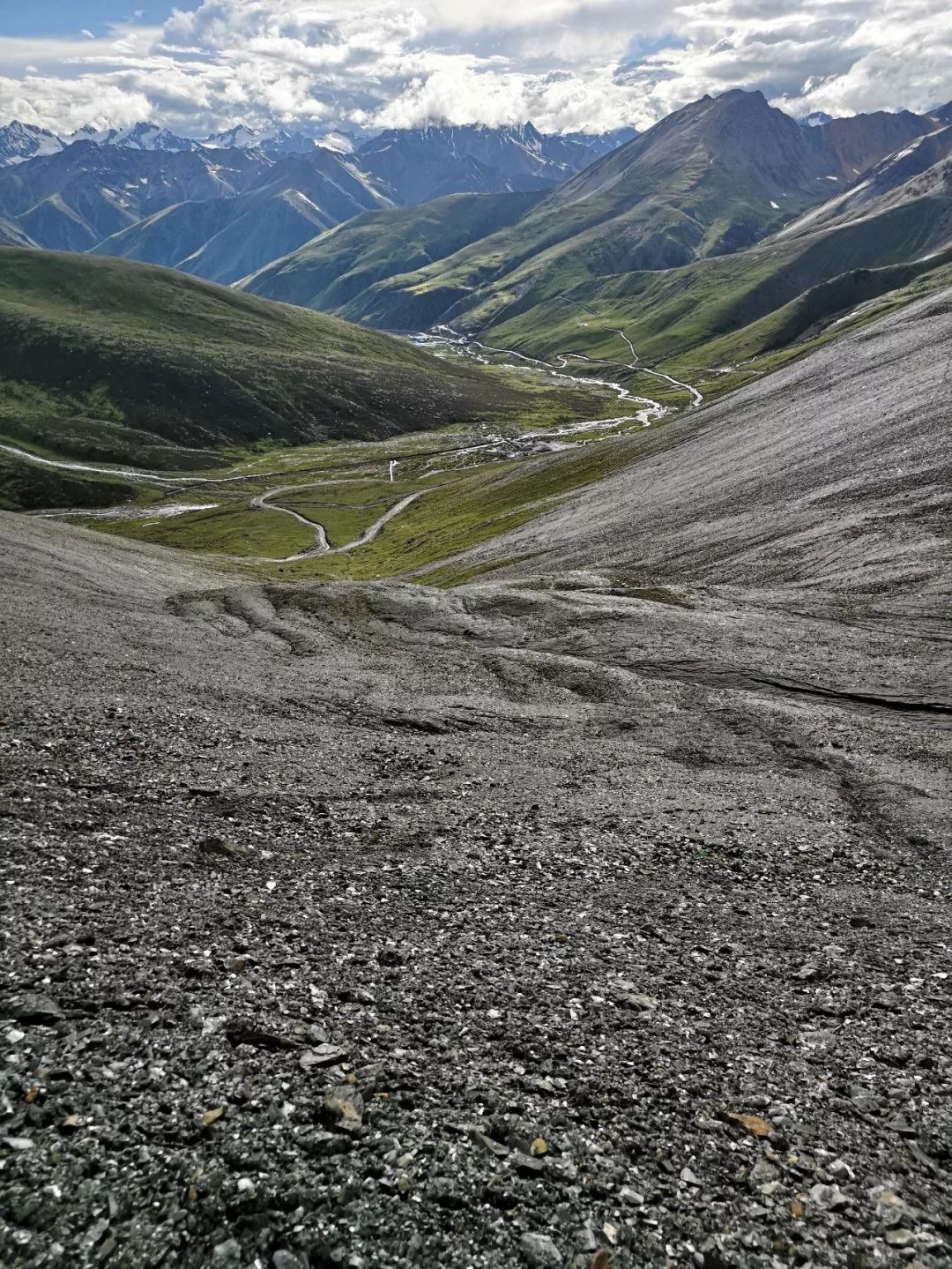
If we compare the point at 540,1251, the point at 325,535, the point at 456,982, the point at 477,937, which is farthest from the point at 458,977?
the point at 325,535

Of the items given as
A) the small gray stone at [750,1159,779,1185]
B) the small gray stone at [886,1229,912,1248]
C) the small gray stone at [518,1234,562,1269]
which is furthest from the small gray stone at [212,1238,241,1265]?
the small gray stone at [886,1229,912,1248]

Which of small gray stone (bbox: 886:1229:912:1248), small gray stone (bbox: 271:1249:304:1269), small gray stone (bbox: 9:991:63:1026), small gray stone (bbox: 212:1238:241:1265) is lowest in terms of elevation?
small gray stone (bbox: 886:1229:912:1248)

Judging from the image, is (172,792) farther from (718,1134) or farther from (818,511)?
(818,511)

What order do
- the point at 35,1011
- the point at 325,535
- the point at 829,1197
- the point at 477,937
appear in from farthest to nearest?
the point at 325,535 < the point at 477,937 < the point at 35,1011 < the point at 829,1197

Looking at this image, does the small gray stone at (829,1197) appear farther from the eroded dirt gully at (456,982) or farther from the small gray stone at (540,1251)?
the small gray stone at (540,1251)

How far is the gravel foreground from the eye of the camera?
1291 centimetres

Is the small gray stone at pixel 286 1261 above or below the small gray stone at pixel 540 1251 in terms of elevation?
above

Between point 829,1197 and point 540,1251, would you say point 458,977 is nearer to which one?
point 540,1251

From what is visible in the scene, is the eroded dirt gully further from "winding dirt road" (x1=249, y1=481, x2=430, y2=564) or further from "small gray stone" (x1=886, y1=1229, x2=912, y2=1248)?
"winding dirt road" (x1=249, y1=481, x2=430, y2=564)

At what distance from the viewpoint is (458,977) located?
19766mm

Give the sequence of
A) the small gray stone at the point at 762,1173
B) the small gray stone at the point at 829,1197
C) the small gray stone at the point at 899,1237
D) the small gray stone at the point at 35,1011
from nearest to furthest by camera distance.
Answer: the small gray stone at the point at 899,1237 → the small gray stone at the point at 829,1197 → the small gray stone at the point at 762,1173 → the small gray stone at the point at 35,1011

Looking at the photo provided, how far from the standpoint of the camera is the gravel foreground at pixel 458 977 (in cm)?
1291

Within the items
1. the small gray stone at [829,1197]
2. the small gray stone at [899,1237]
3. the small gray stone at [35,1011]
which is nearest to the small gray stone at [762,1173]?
the small gray stone at [829,1197]

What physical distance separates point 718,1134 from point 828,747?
106 ft
